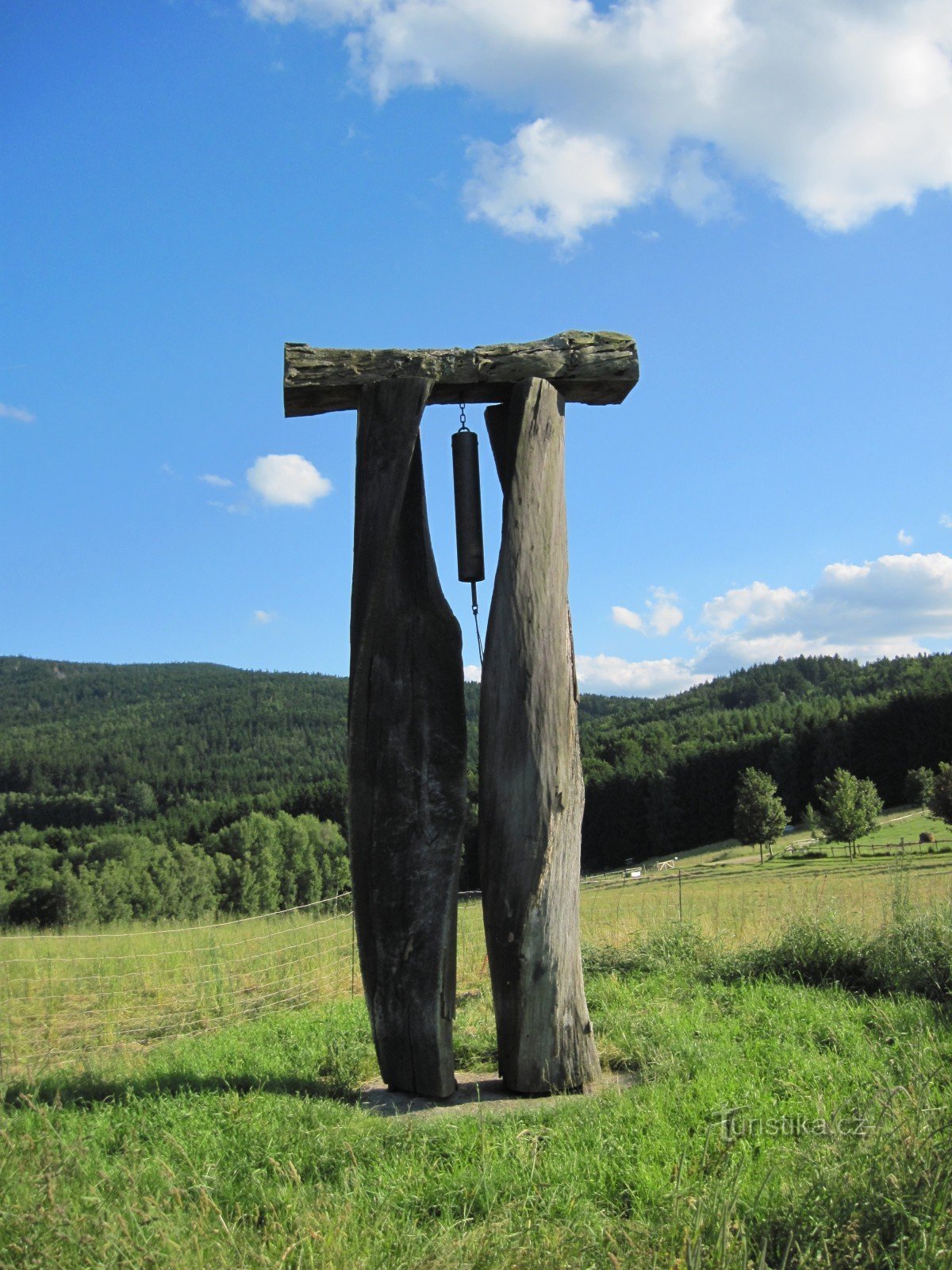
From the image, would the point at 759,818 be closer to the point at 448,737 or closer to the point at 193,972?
the point at 193,972

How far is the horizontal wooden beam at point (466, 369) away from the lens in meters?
5.57

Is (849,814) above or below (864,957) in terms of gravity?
below

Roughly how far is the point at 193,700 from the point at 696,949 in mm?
143531

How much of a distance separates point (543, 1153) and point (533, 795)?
1.86 metres

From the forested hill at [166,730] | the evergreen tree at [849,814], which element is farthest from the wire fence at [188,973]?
the forested hill at [166,730]

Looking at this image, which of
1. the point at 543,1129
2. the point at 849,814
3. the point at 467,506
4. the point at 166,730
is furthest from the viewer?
the point at 166,730

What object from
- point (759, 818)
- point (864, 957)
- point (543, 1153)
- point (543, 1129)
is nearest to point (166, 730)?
point (759, 818)

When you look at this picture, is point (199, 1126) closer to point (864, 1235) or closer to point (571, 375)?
point (864, 1235)

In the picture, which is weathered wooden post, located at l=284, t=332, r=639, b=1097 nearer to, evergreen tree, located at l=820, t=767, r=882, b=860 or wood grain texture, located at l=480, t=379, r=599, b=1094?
wood grain texture, located at l=480, t=379, r=599, b=1094

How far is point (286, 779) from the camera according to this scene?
9650cm

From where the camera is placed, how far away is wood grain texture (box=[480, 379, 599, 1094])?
496 centimetres

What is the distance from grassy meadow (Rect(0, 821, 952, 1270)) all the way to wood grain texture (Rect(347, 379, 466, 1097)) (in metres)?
0.53

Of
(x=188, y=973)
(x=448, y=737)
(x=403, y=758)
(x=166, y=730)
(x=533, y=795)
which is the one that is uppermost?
(x=166, y=730)

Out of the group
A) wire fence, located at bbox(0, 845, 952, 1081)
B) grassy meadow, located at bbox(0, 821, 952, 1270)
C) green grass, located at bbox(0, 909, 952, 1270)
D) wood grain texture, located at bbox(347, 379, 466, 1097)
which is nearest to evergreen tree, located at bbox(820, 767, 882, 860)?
wire fence, located at bbox(0, 845, 952, 1081)
